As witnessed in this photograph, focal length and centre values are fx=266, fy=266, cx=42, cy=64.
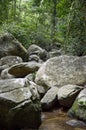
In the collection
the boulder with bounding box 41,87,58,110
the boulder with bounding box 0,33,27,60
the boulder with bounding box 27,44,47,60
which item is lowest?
the boulder with bounding box 27,44,47,60

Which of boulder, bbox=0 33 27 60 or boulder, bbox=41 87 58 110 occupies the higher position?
boulder, bbox=41 87 58 110

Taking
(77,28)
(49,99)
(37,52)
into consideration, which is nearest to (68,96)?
(49,99)

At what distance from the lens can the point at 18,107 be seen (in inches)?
217

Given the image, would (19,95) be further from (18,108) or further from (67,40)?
(67,40)

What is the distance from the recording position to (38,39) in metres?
21.2

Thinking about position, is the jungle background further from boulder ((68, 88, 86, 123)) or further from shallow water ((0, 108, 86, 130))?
boulder ((68, 88, 86, 123))

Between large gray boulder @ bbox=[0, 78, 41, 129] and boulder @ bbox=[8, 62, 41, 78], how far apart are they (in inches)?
180

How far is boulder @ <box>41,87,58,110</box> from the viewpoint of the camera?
7.44 metres

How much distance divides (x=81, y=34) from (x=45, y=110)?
17.0ft

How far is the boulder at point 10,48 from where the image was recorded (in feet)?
46.4

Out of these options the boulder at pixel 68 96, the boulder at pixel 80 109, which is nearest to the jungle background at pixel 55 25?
the boulder at pixel 68 96

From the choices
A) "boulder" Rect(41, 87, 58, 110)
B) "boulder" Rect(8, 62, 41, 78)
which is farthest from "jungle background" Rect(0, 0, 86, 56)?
"boulder" Rect(41, 87, 58, 110)

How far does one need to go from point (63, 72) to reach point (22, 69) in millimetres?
2317

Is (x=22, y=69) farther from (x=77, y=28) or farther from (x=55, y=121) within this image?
(x=55, y=121)
